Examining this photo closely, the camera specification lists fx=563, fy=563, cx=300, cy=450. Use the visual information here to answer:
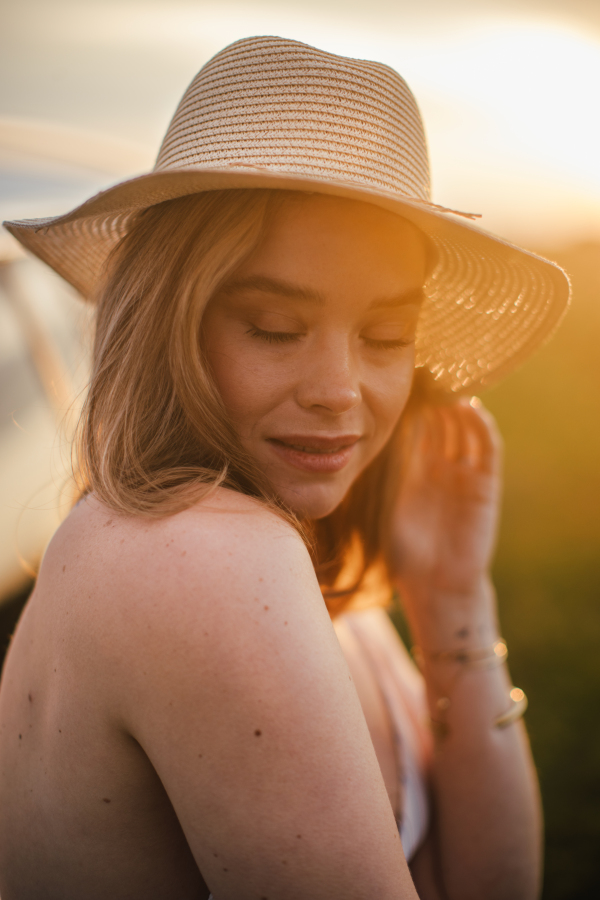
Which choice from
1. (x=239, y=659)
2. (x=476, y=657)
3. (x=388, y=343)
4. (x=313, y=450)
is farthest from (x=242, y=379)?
(x=476, y=657)

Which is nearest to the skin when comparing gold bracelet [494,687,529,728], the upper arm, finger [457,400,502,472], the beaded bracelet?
the upper arm

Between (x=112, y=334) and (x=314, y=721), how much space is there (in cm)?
92

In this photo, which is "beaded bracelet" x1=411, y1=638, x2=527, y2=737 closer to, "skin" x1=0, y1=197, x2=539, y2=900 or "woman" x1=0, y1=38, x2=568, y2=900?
"woman" x1=0, y1=38, x2=568, y2=900


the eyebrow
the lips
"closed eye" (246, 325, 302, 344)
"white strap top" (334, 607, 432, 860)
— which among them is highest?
the eyebrow

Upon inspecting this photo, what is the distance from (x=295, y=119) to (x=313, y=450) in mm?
720

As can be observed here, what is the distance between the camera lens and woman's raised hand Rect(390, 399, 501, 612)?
2.19 meters

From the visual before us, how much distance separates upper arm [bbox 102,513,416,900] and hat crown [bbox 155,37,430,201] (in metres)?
0.80

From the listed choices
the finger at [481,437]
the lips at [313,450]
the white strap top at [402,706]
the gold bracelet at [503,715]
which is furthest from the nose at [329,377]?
the gold bracelet at [503,715]

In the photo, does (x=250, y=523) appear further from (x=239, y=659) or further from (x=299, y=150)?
(x=299, y=150)

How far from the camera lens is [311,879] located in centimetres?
80

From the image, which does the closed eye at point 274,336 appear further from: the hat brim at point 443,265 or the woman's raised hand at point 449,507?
the woman's raised hand at point 449,507

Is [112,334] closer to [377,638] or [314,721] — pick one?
[314,721]

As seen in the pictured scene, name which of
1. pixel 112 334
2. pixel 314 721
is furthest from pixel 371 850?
pixel 112 334

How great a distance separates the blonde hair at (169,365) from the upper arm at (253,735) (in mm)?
283
